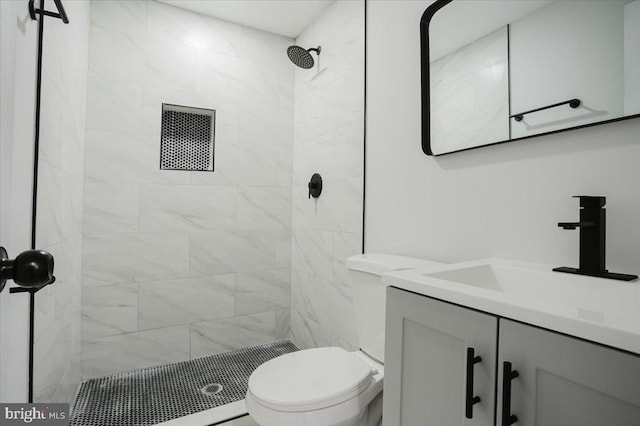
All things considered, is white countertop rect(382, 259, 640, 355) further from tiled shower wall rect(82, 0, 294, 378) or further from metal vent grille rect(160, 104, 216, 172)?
metal vent grille rect(160, 104, 216, 172)

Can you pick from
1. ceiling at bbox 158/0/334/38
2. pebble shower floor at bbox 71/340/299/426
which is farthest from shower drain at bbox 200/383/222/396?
ceiling at bbox 158/0/334/38

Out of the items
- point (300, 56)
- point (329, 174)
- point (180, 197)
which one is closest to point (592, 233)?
point (329, 174)

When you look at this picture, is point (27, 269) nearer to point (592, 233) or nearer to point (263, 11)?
point (592, 233)

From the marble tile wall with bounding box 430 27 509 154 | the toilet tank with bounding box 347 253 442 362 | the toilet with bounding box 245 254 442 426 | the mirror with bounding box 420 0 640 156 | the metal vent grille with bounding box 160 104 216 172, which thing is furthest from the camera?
the metal vent grille with bounding box 160 104 216 172

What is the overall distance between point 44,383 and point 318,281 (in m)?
1.45

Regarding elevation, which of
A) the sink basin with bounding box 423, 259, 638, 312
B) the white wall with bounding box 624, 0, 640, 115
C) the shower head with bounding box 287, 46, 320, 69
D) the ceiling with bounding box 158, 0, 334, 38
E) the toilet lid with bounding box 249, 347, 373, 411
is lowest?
the toilet lid with bounding box 249, 347, 373, 411

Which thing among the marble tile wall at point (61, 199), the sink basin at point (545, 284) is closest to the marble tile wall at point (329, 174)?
the sink basin at point (545, 284)

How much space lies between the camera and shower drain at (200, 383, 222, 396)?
1.86m

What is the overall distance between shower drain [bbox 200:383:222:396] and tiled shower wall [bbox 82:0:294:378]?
39 centimetres

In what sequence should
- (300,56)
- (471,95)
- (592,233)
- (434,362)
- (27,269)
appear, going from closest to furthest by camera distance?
(27,269)
(434,362)
(592,233)
(471,95)
(300,56)

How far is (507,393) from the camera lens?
24.5 inches

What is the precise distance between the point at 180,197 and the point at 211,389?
1.21m

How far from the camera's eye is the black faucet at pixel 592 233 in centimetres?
88

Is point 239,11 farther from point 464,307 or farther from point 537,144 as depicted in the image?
point 464,307
